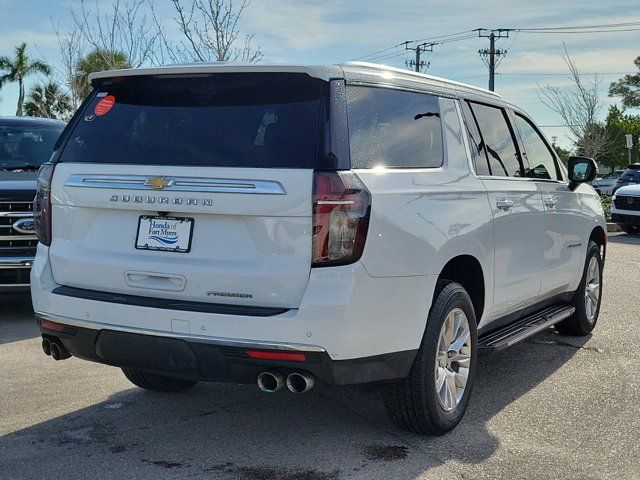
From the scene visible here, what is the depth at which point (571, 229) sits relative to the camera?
6395mm

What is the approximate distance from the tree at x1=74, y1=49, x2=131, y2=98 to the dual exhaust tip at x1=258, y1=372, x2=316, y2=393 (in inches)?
619

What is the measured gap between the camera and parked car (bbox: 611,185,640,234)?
60.3 ft

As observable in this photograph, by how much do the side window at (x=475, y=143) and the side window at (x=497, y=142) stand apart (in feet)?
0.18

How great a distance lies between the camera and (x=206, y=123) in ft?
13.1

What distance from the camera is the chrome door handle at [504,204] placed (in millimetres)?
5039

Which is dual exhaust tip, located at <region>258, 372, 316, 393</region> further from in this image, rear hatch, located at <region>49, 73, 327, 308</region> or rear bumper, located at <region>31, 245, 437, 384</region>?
rear hatch, located at <region>49, 73, 327, 308</region>

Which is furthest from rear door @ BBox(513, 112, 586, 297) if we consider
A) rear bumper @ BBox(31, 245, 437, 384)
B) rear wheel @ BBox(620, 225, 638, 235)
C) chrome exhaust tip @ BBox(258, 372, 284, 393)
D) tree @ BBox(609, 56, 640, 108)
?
tree @ BBox(609, 56, 640, 108)

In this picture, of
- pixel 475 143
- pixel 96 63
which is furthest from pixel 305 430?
pixel 96 63

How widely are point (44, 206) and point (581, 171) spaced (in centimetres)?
418

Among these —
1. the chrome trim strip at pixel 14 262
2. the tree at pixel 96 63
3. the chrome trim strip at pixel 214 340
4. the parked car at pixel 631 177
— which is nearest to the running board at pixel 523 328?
the chrome trim strip at pixel 214 340

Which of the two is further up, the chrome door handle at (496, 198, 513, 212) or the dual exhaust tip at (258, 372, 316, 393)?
the chrome door handle at (496, 198, 513, 212)

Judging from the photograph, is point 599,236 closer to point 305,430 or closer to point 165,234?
point 305,430

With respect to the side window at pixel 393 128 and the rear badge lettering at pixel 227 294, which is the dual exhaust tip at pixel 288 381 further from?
the side window at pixel 393 128

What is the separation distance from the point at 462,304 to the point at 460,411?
0.61m
